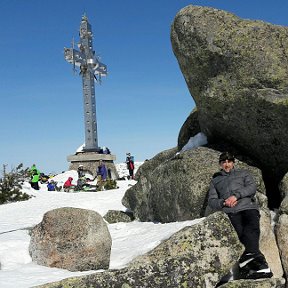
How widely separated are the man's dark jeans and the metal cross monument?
33.4 metres

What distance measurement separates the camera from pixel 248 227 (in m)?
7.94

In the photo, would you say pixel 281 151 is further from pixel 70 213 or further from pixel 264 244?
pixel 70 213

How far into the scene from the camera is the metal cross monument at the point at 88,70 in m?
41.5

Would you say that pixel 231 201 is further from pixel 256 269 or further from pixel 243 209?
pixel 256 269

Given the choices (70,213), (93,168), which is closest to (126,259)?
(70,213)

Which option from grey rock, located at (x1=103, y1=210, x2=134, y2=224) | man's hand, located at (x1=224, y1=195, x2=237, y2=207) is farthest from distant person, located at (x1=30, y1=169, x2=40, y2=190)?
man's hand, located at (x1=224, y1=195, x2=237, y2=207)

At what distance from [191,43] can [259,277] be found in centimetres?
682

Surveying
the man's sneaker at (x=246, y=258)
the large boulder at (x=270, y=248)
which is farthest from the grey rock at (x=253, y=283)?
the large boulder at (x=270, y=248)

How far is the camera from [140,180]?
14.2m

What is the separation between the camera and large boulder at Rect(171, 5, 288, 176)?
10.7 meters

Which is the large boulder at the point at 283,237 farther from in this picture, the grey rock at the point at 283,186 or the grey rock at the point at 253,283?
the grey rock at the point at 283,186

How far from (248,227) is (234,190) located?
2.58ft

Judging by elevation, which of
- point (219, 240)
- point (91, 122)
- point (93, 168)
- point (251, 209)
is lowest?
point (219, 240)

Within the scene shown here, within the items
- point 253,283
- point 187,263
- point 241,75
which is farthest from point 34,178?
point 187,263
